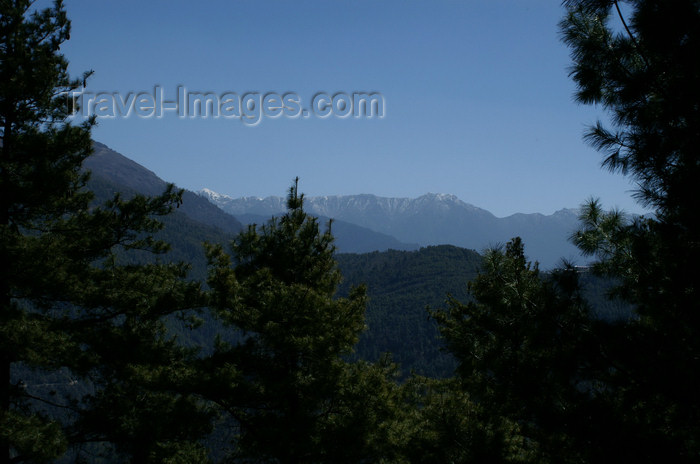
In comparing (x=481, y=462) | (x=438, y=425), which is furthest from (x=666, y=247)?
(x=438, y=425)

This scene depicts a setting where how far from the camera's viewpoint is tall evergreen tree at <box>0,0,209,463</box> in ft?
29.8

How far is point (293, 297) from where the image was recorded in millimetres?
10672

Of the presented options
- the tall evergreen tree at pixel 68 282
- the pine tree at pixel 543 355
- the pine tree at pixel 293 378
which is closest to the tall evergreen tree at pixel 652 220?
the pine tree at pixel 543 355

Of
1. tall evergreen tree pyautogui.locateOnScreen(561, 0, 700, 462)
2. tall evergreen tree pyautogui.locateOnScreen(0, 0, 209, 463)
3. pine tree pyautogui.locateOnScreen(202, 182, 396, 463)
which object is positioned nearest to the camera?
tall evergreen tree pyautogui.locateOnScreen(561, 0, 700, 462)

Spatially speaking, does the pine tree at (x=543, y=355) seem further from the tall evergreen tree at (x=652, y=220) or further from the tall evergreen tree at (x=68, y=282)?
the tall evergreen tree at (x=68, y=282)

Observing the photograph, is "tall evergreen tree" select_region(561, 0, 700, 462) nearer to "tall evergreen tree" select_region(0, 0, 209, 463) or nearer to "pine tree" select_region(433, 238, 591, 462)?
"pine tree" select_region(433, 238, 591, 462)

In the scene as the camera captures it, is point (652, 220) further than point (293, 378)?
No

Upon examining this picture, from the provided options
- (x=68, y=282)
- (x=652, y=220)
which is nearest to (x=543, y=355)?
(x=652, y=220)

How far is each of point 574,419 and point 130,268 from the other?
35.0 ft

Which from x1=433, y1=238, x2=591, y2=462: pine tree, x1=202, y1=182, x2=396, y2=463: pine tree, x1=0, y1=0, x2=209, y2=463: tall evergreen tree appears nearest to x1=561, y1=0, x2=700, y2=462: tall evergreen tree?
x1=433, y1=238, x2=591, y2=462: pine tree

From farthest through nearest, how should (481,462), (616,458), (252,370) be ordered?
(252,370) < (481,462) < (616,458)

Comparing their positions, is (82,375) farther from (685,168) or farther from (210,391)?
(685,168)

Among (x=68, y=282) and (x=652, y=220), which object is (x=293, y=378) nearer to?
(x=68, y=282)

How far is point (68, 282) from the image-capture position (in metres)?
9.81
